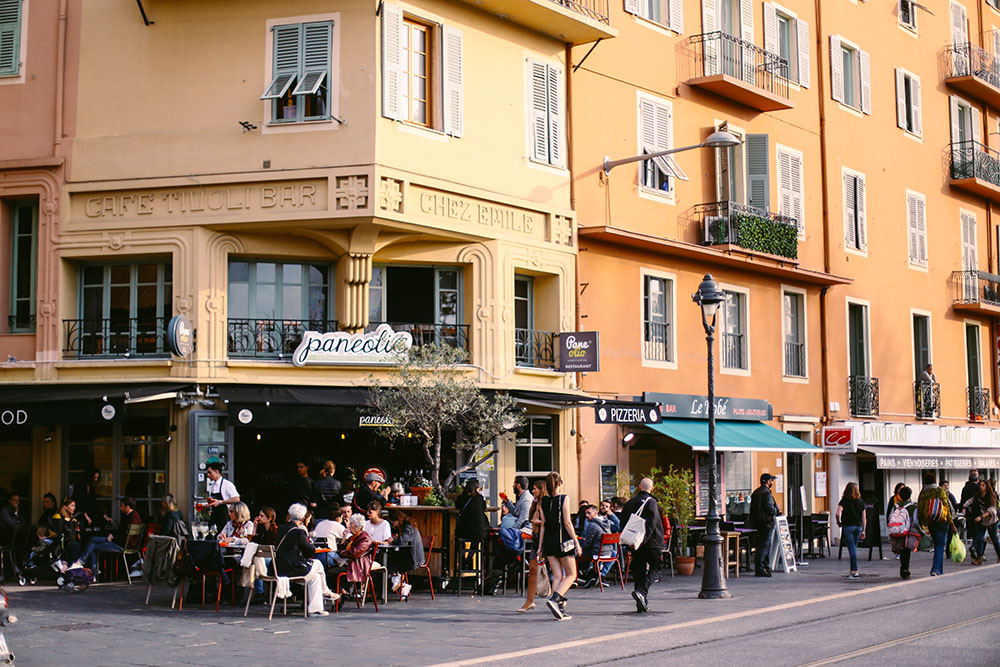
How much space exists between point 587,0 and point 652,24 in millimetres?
2233

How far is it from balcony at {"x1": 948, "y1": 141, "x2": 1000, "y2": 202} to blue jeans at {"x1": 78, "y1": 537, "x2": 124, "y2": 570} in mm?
26553

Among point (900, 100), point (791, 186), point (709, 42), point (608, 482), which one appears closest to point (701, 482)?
point (608, 482)

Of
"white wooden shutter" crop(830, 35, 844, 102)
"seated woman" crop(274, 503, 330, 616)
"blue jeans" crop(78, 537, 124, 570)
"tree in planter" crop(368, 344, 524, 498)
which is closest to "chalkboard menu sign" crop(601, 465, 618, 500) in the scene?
"tree in planter" crop(368, 344, 524, 498)

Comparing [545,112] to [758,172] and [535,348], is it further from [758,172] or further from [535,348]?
[758,172]

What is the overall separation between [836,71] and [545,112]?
11.4 m

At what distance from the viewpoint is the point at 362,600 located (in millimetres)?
17281

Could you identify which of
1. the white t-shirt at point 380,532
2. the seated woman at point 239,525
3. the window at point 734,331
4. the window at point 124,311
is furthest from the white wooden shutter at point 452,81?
the window at point 734,331

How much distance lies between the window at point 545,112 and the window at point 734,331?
5.97 meters

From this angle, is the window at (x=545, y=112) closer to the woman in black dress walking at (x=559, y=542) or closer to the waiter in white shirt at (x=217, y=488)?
the waiter in white shirt at (x=217, y=488)

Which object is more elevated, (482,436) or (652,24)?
(652,24)

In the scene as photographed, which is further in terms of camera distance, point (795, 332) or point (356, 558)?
point (795, 332)

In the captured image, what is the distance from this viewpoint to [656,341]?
1040 inches

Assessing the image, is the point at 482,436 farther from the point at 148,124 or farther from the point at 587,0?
the point at 587,0

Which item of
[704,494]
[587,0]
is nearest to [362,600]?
[704,494]
